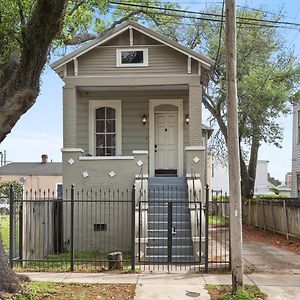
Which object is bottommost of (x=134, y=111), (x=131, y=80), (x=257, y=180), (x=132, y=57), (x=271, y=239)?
(x=271, y=239)

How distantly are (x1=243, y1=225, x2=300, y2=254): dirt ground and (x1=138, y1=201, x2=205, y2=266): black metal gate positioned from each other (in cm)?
378

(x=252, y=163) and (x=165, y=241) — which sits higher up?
(x=252, y=163)

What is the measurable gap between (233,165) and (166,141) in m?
8.63

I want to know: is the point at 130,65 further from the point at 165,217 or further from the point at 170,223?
the point at 170,223

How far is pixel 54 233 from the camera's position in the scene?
544 inches

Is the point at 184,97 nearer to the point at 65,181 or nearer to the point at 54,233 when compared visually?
the point at 65,181

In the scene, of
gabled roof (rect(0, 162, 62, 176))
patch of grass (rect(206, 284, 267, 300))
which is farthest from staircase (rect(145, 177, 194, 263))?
gabled roof (rect(0, 162, 62, 176))

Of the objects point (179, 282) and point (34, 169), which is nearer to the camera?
point (179, 282)

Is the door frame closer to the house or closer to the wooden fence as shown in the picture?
the house

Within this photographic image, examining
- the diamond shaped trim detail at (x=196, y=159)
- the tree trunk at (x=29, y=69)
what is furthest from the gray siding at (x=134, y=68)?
the tree trunk at (x=29, y=69)

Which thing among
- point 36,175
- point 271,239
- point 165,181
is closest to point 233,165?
point 165,181

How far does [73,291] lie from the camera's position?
801cm

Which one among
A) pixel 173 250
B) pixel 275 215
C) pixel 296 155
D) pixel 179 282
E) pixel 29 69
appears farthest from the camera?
pixel 296 155

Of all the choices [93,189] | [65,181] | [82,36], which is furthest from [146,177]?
[82,36]
